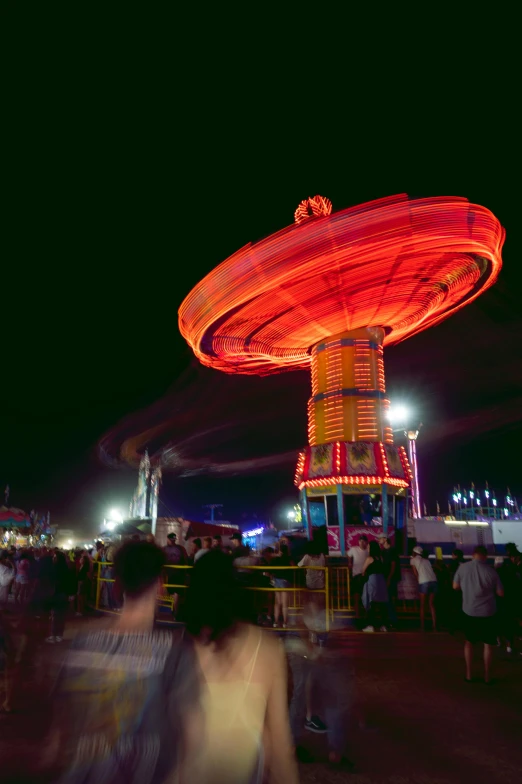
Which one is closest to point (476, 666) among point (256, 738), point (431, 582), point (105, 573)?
point (431, 582)

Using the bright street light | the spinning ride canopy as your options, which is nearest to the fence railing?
the spinning ride canopy

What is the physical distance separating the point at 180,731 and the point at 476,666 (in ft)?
28.6

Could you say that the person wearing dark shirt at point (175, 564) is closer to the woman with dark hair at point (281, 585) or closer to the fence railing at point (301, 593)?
the fence railing at point (301, 593)

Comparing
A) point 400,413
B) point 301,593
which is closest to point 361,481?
point 301,593

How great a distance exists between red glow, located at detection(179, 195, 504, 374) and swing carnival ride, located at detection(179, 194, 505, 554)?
4 centimetres

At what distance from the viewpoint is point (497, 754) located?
Answer: 5555 millimetres

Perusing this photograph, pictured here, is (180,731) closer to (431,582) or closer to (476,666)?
(476,666)

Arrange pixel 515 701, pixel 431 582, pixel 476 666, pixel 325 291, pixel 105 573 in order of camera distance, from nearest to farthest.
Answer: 1. pixel 515 701
2. pixel 476 666
3. pixel 431 582
4. pixel 105 573
5. pixel 325 291

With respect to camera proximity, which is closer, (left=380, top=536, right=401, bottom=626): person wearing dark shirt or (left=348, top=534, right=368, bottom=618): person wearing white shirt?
(left=380, top=536, right=401, bottom=626): person wearing dark shirt

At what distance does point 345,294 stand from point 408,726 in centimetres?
1726

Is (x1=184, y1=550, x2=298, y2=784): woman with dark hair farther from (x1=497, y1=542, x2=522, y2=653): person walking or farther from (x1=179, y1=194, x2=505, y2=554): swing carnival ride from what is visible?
(x1=179, y1=194, x2=505, y2=554): swing carnival ride

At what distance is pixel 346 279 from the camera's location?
20.8 m

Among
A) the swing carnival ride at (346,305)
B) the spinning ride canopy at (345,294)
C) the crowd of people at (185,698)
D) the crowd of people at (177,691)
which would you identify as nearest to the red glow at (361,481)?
the swing carnival ride at (346,305)

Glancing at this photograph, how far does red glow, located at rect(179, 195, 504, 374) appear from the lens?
18.3 m
